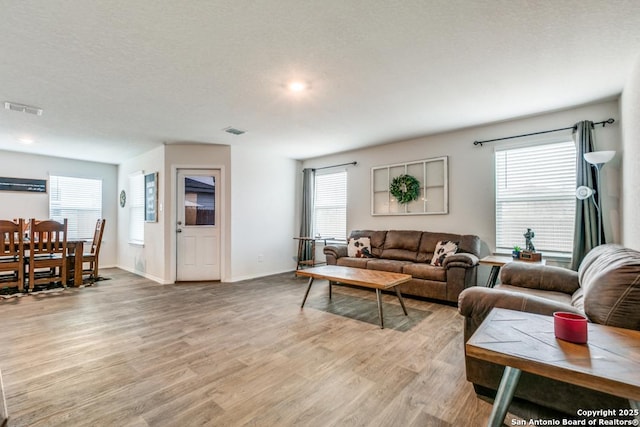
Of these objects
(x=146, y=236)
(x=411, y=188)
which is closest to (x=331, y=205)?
(x=411, y=188)

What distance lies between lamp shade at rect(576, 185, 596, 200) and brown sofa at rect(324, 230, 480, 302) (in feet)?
4.07

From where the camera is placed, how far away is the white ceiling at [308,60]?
190cm

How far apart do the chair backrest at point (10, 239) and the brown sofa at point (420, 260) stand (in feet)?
15.1

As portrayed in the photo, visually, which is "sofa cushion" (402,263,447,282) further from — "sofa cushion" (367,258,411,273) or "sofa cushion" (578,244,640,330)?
"sofa cushion" (578,244,640,330)

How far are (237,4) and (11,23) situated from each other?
61.0 inches

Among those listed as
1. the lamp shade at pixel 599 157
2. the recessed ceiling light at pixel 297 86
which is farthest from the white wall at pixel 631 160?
the recessed ceiling light at pixel 297 86

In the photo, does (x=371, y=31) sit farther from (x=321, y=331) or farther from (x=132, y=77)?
(x=321, y=331)

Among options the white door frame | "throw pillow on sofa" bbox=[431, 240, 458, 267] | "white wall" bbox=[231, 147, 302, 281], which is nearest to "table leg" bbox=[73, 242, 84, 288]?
the white door frame

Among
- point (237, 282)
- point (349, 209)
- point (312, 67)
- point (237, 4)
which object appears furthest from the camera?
point (349, 209)

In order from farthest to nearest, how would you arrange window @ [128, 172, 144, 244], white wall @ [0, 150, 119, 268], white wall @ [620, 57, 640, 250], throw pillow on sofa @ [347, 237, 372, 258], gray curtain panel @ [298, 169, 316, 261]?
gray curtain panel @ [298, 169, 316, 261] → window @ [128, 172, 144, 244] → white wall @ [0, 150, 119, 268] → throw pillow on sofa @ [347, 237, 372, 258] → white wall @ [620, 57, 640, 250]

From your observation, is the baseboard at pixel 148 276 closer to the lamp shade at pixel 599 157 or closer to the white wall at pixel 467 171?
the white wall at pixel 467 171

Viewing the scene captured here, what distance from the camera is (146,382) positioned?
199 centimetres

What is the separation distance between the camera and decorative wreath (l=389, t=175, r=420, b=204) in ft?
16.0

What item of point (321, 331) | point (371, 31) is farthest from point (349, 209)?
point (371, 31)
